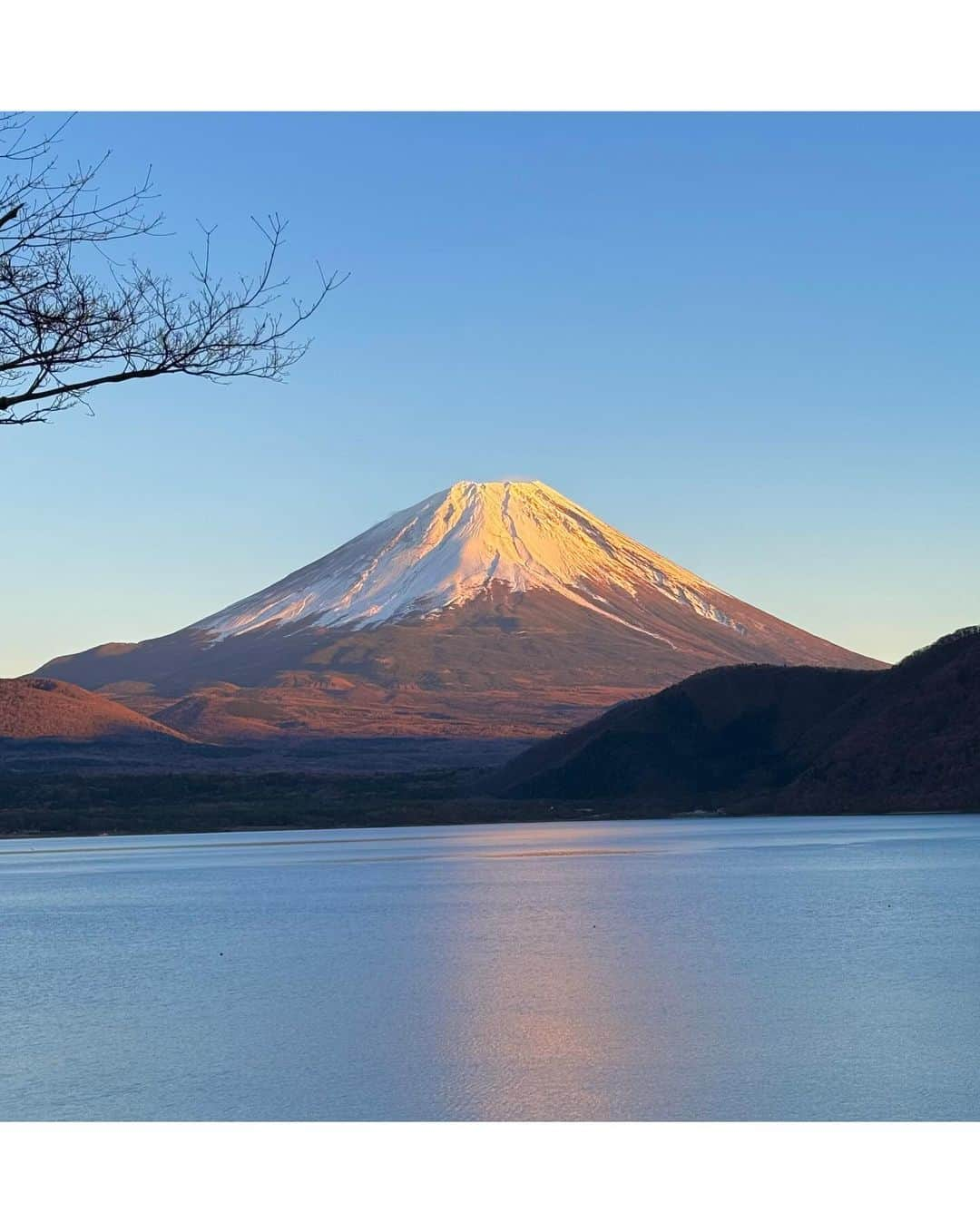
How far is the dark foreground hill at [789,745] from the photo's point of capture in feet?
208

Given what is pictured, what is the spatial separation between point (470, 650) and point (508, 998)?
15269 centimetres

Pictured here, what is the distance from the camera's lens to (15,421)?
8.49 meters

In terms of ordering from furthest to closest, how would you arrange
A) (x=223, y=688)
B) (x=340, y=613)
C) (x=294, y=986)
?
(x=340, y=613), (x=223, y=688), (x=294, y=986)

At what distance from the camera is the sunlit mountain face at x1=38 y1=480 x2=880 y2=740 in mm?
145750

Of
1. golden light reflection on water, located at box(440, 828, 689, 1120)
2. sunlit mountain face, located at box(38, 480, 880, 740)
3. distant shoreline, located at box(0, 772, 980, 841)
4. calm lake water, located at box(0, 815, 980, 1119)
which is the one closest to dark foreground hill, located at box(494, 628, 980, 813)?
distant shoreline, located at box(0, 772, 980, 841)

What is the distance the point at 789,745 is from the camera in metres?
72.7

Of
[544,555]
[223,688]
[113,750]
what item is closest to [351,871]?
[113,750]

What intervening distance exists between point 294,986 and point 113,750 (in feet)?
338

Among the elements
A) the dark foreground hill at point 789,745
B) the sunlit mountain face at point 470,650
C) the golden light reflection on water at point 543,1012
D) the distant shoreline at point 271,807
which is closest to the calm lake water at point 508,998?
the golden light reflection on water at point 543,1012

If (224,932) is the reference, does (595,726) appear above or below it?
above

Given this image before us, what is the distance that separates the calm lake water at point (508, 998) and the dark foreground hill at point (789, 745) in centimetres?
3111

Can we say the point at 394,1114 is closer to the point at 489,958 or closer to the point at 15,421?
the point at 15,421

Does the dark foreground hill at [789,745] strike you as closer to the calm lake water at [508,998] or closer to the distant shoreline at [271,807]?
the distant shoreline at [271,807]

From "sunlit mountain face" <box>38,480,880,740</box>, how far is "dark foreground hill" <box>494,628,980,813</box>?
55.7 metres
